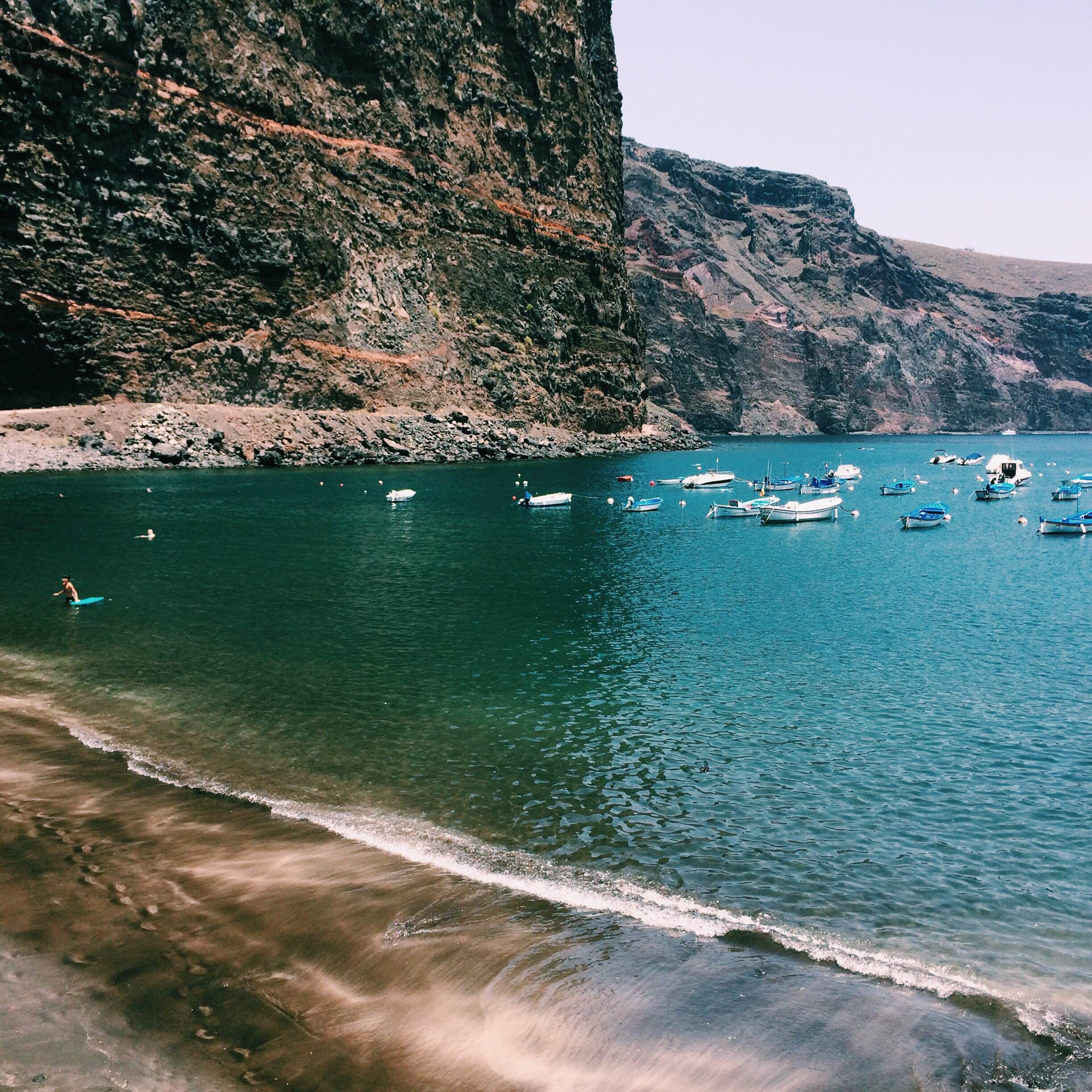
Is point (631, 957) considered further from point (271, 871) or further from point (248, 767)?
point (248, 767)

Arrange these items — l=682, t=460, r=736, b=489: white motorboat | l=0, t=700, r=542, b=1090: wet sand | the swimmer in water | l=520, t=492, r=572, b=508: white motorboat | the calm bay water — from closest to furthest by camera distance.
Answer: l=0, t=700, r=542, b=1090: wet sand → the calm bay water → the swimmer in water → l=520, t=492, r=572, b=508: white motorboat → l=682, t=460, r=736, b=489: white motorboat

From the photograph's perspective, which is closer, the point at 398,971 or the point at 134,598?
the point at 398,971

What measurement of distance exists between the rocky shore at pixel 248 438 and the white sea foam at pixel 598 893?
343 ft

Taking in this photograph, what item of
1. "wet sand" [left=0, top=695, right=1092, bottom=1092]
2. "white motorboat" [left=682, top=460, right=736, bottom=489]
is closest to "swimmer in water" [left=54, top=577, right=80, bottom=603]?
"wet sand" [left=0, top=695, right=1092, bottom=1092]

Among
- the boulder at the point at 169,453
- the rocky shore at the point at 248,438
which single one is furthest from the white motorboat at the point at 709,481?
the boulder at the point at 169,453

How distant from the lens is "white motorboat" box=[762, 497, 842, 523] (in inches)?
3433

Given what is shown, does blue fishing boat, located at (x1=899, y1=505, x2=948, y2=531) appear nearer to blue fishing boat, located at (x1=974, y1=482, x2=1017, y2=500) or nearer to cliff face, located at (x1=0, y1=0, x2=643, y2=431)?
blue fishing boat, located at (x1=974, y1=482, x2=1017, y2=500)

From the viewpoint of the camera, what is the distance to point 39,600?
43938 mm

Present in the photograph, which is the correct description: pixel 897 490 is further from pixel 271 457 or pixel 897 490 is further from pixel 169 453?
pixel 169 453

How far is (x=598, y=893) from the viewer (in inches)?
690

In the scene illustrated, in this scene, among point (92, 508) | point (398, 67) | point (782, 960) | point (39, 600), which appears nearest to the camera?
point (782, 960)

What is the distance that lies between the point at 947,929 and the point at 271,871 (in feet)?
45.1

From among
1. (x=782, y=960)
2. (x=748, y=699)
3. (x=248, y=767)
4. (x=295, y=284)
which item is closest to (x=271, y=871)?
(x=248, y=767)

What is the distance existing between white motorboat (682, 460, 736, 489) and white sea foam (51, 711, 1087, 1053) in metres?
101
